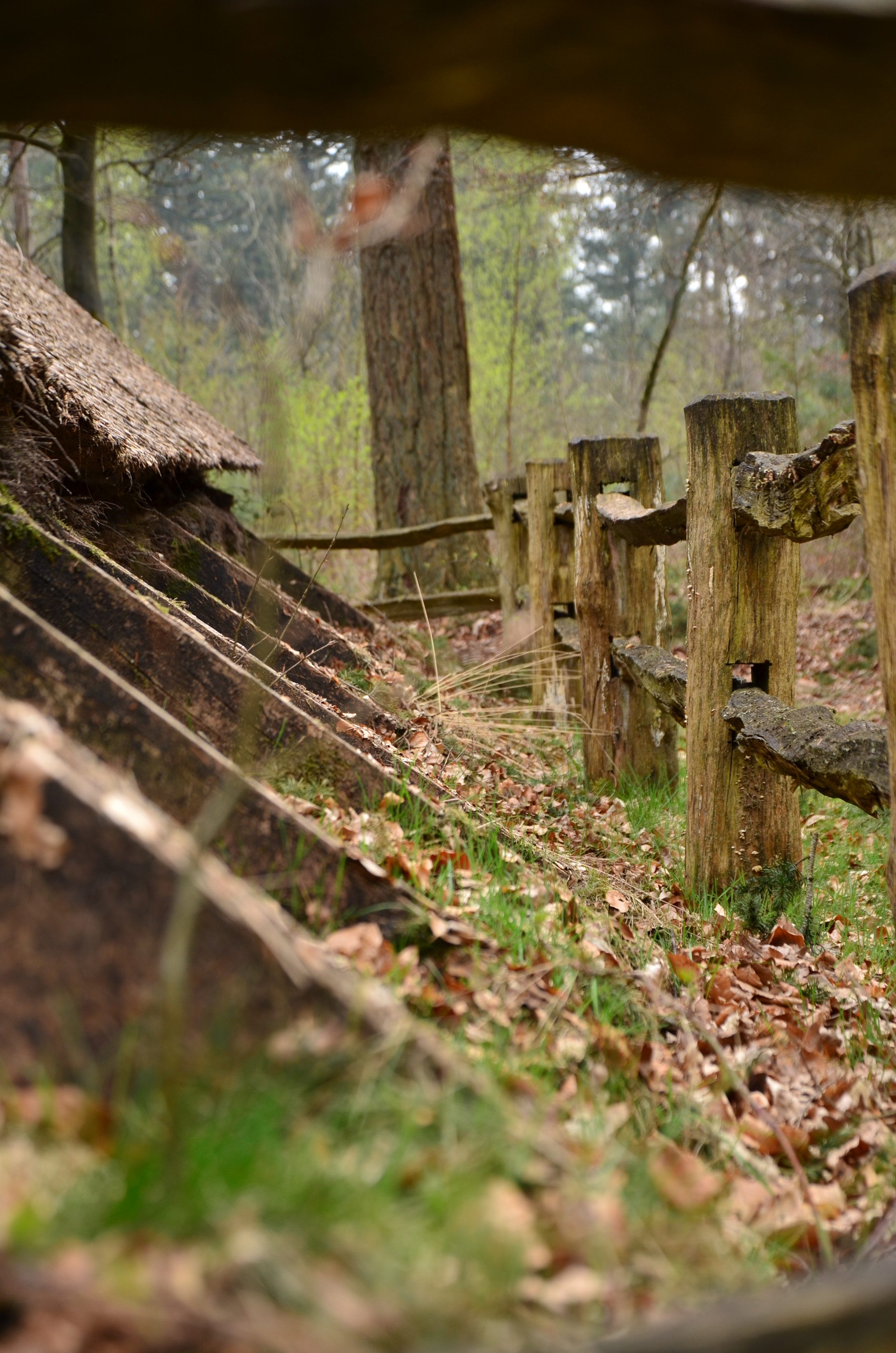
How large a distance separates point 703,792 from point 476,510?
251 inches

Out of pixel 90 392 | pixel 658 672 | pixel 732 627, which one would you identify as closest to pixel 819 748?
pixel 732 627

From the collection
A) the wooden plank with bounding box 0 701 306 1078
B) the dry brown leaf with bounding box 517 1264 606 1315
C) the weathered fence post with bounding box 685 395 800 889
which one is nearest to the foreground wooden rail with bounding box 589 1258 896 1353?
the dry brown leaf with bounding box 517 1264 606 1315

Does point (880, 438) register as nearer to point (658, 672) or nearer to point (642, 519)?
point (658, 672)

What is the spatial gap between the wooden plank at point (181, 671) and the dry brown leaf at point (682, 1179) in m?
1.28

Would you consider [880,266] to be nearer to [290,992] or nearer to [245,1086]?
[290,992]

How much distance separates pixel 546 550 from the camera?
6027mm

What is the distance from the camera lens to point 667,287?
30.2 meters

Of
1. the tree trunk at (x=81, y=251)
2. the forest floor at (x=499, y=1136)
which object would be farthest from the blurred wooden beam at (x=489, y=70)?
the tree trunk at (x=81, y=251)

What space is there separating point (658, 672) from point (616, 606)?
92 cm

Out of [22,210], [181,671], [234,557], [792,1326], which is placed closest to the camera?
[792,1326]

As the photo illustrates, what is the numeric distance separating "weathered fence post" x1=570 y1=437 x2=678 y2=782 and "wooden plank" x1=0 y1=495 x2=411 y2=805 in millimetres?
2316

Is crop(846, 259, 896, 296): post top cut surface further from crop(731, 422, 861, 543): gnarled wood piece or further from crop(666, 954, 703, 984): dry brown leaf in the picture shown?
crop(666, 954, 703, 984): dry brown leaf

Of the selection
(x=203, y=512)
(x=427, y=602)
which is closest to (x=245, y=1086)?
(x=203, y=512)

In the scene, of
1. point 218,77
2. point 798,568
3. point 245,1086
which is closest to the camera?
point 218,77
